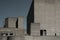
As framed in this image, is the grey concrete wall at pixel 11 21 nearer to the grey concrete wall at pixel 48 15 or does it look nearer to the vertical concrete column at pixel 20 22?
the vertical concrete column at pixel 20 22

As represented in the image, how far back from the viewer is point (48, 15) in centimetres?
1554

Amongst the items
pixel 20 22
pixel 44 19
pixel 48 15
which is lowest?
pixel 20 22

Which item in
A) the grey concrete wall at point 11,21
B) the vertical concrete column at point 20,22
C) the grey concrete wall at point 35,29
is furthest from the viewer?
the grey concrete wall at point 11,21

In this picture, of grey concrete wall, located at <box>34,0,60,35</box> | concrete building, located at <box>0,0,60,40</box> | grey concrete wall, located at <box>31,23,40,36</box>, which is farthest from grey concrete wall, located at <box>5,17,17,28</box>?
grey concrete wall, located at <box>31,23,40,36</box>

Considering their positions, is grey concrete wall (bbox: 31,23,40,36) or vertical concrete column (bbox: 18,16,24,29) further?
vertical concrete column (bbox: 18,16,24,29)

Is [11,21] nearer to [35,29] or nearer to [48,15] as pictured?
[35,29]

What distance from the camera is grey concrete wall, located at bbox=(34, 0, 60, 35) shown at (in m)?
15.3

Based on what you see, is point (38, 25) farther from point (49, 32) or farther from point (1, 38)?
point (1, 38)

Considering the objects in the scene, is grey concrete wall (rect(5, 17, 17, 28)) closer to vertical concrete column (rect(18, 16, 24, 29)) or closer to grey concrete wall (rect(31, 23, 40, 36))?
vertical concrete column (rect(18, 16, 24, 29))

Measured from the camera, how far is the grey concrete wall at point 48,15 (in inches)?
604

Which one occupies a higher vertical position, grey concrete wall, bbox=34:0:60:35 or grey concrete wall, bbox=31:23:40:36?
grey concrete wall, bbox=34:0:60:35

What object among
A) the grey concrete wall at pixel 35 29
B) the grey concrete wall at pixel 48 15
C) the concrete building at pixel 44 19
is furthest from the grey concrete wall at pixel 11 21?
the grey concrete wall at pixel 35 29

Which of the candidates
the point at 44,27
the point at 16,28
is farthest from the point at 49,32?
the point at 16,28

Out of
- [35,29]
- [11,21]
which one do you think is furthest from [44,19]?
[11,21]
